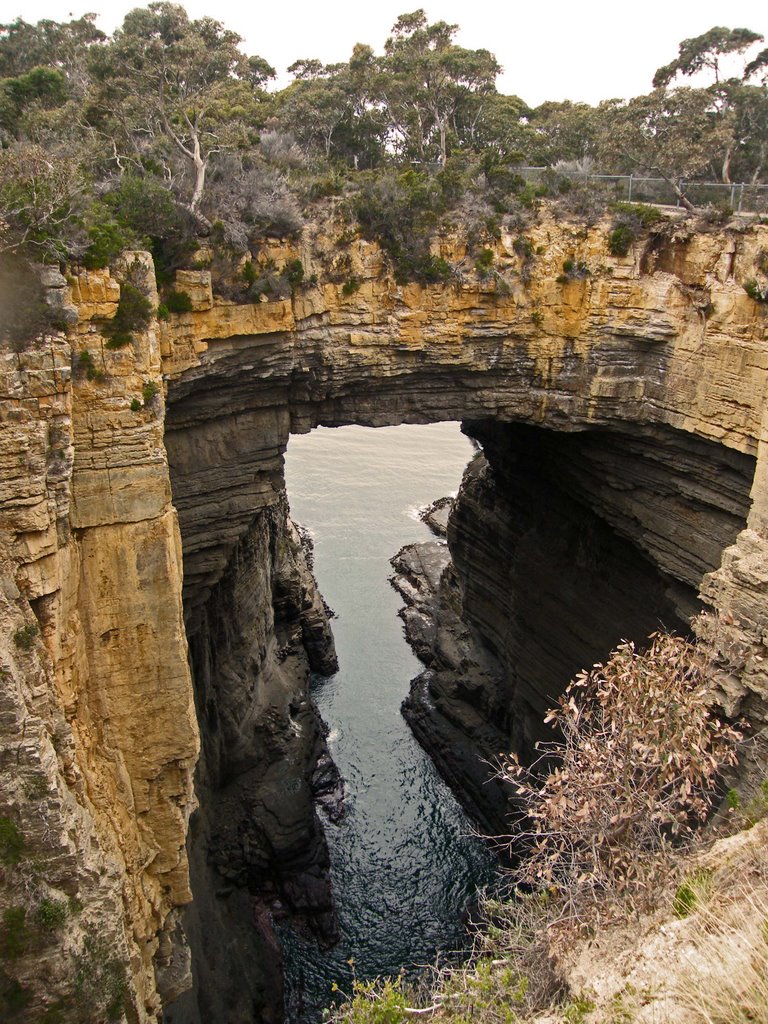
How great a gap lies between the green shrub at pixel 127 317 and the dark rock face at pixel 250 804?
9361 mm

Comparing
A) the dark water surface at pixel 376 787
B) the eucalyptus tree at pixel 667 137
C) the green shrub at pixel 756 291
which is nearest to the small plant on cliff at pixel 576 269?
the eucalyptus tree at pixel 667 137

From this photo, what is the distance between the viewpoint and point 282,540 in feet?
93.2

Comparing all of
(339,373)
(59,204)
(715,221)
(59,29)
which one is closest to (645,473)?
(715,221)

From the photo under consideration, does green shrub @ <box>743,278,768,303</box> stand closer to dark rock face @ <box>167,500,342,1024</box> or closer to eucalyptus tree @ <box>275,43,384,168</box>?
dark rock face @ <box>167,500,342,1024</box>

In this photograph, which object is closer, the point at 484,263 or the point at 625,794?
the point at 625,794

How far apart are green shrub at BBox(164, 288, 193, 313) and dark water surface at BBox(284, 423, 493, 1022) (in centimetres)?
1421

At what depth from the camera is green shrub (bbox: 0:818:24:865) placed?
29.2ft

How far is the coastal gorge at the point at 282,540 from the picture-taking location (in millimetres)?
9648

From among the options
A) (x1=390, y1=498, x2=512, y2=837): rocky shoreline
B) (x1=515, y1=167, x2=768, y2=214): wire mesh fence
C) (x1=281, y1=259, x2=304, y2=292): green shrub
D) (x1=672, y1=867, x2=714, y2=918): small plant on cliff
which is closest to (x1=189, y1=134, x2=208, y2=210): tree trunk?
(x1=281, y1=259, x2=304, y2=292): green shrub

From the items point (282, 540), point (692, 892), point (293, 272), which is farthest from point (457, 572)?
point (692, 892)

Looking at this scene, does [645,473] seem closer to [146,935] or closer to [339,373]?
[339,373]

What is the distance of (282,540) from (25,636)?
19.4m

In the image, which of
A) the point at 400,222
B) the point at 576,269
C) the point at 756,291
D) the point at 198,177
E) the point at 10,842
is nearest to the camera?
the point at 10,842

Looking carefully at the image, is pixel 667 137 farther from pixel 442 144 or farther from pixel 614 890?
pixel 614 890
